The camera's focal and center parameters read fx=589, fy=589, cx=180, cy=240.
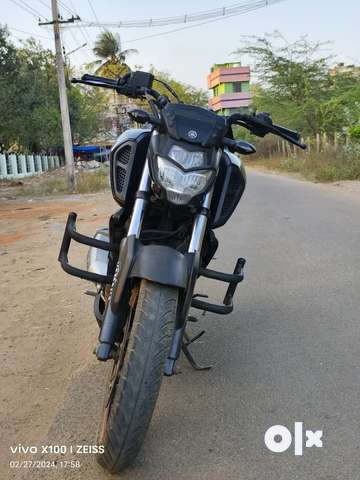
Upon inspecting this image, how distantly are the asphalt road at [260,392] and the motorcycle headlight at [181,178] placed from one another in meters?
1.09

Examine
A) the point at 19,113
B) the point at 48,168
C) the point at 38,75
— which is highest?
the point at 38,75

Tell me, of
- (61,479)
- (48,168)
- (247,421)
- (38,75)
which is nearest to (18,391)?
(61,479)

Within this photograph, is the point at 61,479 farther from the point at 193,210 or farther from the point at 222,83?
the point at 222,83

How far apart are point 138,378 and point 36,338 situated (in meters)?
2.27

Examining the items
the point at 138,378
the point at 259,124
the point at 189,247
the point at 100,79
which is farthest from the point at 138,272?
the point at 100,79

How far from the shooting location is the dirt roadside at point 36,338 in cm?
302

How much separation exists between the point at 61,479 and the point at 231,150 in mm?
1748

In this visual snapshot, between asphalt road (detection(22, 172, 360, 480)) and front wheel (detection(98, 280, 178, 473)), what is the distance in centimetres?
17

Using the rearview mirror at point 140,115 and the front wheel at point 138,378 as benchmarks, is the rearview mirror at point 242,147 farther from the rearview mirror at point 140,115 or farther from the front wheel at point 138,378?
the front wheel at point 138,378

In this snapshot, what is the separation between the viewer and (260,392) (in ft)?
10.3

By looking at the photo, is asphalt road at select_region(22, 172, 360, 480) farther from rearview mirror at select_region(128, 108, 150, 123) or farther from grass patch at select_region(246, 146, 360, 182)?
grass patch at select_region(246, 146, 360, 182)

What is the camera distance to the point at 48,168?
52.4 metres

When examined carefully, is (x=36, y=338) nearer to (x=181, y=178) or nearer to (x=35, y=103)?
(x=181, y=178)

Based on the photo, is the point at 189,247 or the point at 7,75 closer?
the point at 189,247
